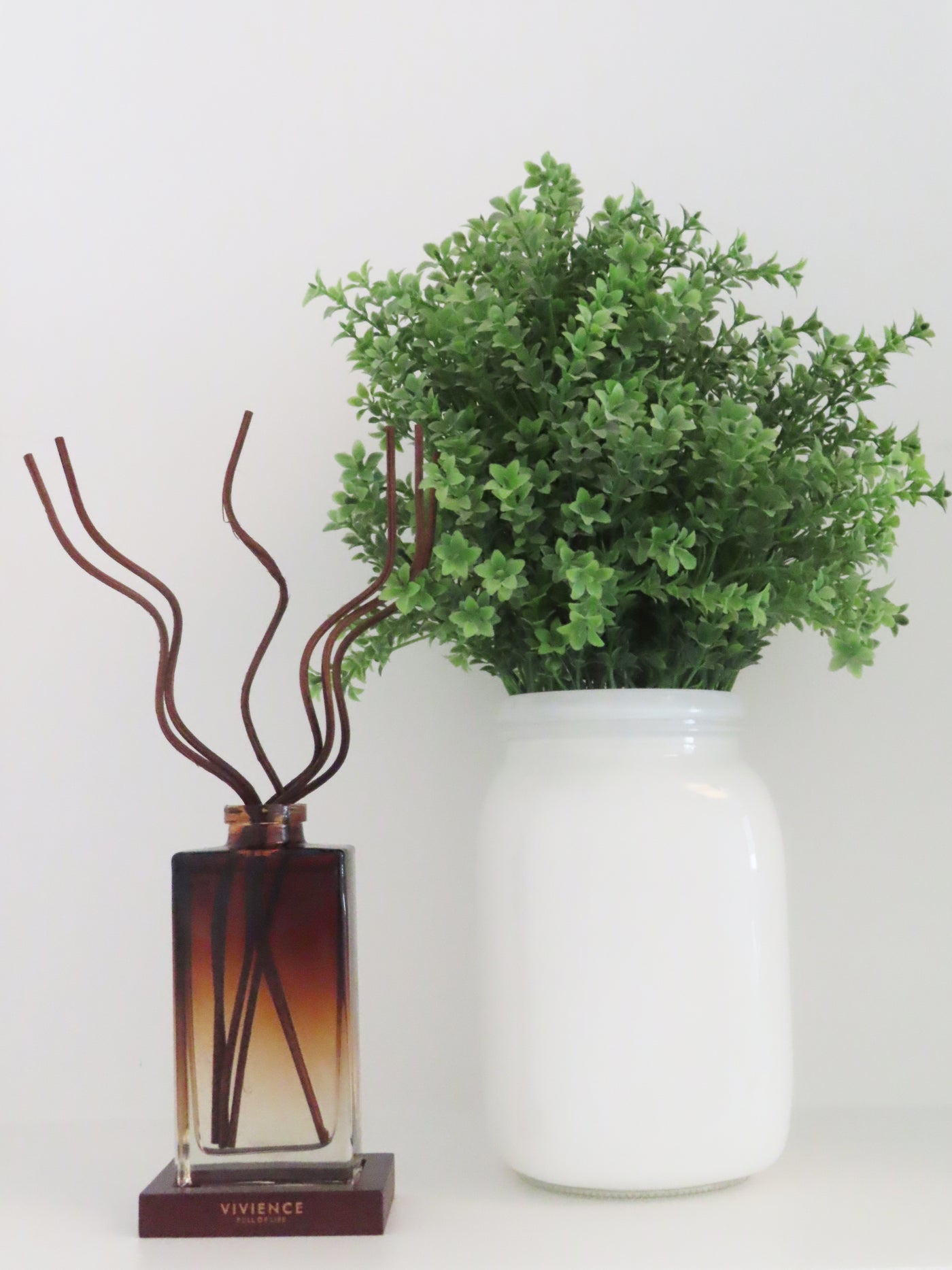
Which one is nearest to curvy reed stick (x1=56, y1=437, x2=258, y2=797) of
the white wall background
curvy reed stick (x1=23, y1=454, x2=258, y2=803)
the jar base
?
curvy reed stick (x1=23, y1=454, x2=258, y2=803)

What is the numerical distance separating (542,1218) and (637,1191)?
6cm

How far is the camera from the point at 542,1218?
0.75 m

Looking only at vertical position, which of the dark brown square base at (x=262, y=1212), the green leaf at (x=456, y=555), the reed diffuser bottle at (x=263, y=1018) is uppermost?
the green leaf at (x=456, y=555)

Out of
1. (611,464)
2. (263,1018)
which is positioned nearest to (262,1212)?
(263,1018)

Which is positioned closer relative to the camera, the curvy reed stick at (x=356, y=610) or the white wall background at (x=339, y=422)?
the curvy reed stick at (x=356, y=610)

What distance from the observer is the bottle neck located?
0.77 meters

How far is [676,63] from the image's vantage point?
3.55 ft

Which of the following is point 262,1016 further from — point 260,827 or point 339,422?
point 339,422

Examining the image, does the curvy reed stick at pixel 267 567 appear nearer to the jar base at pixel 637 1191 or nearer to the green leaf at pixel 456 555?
the green leaf at pixel 456 555

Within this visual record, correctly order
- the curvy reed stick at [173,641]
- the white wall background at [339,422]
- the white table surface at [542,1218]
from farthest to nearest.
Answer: the white wall background at [339,422] → the curvy reed stick at [173,641] → the white table surface at [542,1218]

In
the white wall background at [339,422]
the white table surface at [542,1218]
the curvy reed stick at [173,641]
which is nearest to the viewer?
the white table surface at [542,1218]

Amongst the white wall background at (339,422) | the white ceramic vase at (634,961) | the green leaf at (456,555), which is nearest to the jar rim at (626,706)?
the white ceramic vase at (634,961)

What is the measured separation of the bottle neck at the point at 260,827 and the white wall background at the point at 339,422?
0.23 meters

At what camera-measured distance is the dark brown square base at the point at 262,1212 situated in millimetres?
726
